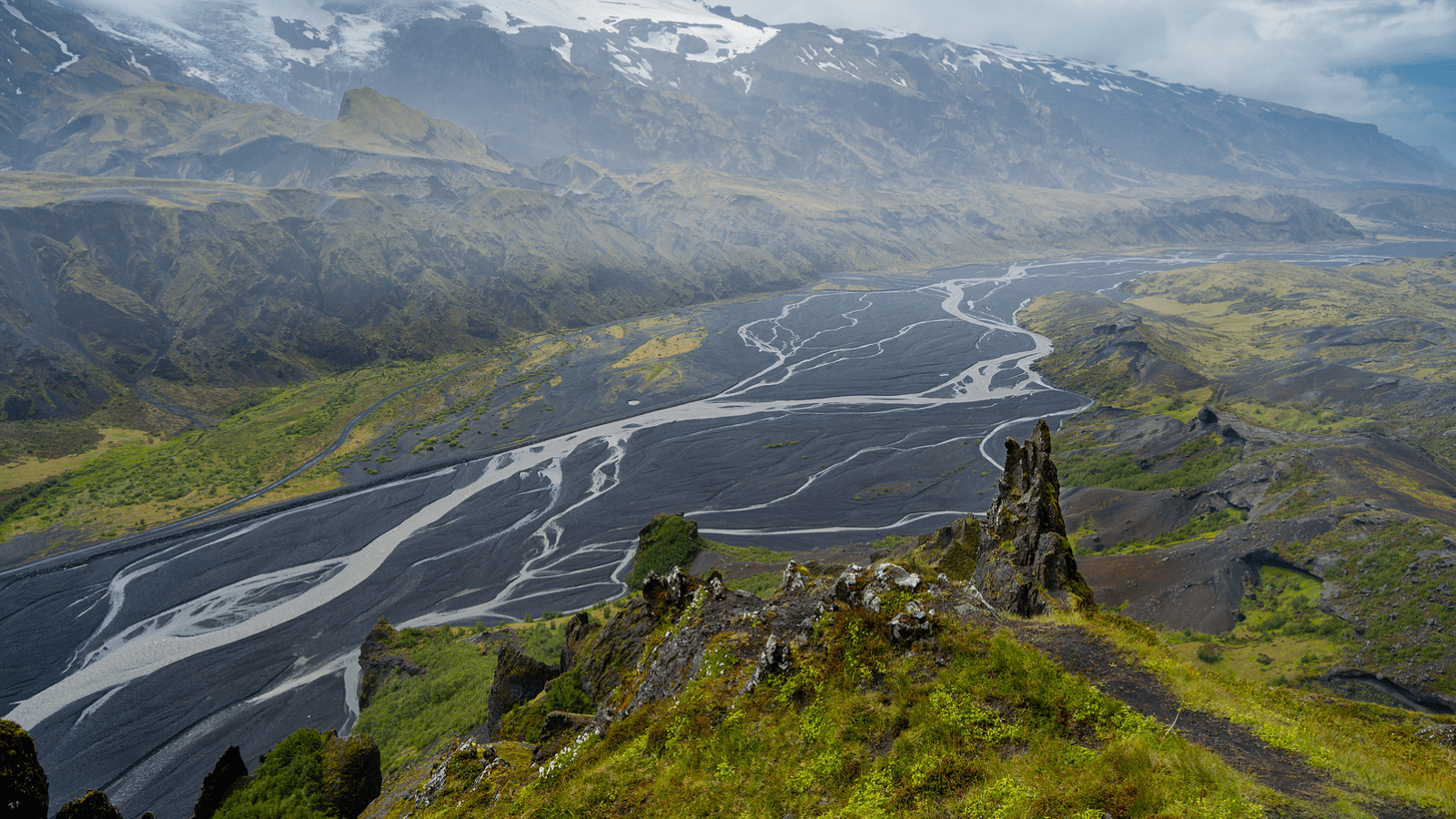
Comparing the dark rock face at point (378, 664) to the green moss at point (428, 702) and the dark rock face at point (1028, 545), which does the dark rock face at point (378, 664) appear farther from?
the dark rock face at point (1028, 545)

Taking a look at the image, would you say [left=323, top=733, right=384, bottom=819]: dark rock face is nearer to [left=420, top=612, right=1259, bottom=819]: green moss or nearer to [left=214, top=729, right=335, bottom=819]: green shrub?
[left=214, top=729, right=335, bottom=819]: green shrub

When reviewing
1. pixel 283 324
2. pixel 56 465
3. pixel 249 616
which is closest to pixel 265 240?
pixel 283 324

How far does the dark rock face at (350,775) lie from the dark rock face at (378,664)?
50.4 ft

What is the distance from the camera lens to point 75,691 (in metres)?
39.2

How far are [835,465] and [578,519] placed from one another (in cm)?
3186

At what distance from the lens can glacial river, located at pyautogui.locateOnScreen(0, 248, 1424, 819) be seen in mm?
36312

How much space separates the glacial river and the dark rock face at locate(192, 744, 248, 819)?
16395mm

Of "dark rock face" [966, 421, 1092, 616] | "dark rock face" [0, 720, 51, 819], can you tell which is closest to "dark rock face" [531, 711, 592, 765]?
"dark rock face" [0, 720, 51, 819]

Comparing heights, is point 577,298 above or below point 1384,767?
above

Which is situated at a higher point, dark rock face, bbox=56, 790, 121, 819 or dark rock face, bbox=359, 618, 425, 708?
dark rock face, bbox=56, 790, 121, 819

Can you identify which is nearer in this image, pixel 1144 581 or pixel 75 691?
pixel 1144 581

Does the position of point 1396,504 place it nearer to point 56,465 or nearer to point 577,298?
point 56,465

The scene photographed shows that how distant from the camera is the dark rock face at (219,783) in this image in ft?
60.7

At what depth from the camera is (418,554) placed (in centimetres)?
5538
